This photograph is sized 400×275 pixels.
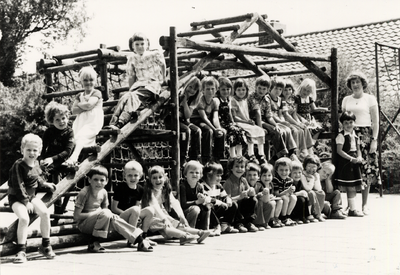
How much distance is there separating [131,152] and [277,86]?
2965 millimetres

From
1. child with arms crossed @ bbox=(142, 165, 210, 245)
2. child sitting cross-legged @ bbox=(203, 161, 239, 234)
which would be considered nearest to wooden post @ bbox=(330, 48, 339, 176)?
child sitting cross-legged @ bbox=(203, 161, 239, 234)

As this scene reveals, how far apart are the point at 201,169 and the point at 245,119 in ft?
8.15

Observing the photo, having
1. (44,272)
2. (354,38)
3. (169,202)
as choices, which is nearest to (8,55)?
(354,38)

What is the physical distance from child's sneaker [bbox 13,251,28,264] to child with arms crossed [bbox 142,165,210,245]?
191 cm

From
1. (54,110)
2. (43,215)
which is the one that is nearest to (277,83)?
(54,110)

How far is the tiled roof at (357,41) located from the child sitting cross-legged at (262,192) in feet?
36.0

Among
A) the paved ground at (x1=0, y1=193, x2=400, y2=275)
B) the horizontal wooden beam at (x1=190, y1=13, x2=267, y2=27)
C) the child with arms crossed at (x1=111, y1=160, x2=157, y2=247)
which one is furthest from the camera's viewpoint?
the horizontal wooden beam at (x1=190, y1=13, x2=267, y2=27)

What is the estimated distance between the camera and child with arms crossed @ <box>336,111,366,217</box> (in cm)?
1257

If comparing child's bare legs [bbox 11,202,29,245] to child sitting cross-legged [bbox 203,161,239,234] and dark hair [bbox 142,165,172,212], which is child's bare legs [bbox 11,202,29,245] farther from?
child sitting cross-legged [bbox 203,161,239,234]

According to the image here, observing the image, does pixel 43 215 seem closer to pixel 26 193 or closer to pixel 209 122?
pixel 26 193

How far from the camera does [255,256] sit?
313 inches

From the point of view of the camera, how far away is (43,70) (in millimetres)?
12805

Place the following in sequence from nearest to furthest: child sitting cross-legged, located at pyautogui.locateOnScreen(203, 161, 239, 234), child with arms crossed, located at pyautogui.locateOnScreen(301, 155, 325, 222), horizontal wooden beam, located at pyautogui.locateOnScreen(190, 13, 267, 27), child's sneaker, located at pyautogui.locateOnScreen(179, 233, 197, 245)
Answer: child's sneaker, located at pyautogui.locateOnScreen(179, 233, 197, 245) < child sitting cross-legged, located at pyautogui.locateOnScreen(203, 161, 239, 234) < child with arms crossed, located at pyautogui.locateOnScreen(301, 155, 325, 222) < horizontal wooden beam, located at pyautogui.locateOnScreen(190, 13, 267, 27)

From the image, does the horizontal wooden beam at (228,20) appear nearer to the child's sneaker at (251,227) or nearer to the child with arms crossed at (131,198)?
the child's sneaker at (251,227)
